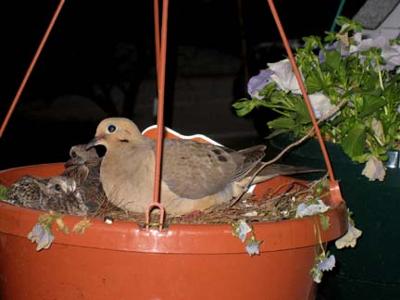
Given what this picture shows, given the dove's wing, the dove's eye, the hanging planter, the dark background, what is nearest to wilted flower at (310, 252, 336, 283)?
the hanging planter

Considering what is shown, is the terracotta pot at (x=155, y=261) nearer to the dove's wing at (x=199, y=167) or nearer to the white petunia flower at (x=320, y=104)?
the dove's wing at (x=199, y=167)

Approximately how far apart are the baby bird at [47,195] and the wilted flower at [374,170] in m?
0.59

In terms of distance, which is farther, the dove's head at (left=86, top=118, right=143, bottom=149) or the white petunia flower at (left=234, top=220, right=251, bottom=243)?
the dove's head at (left=86, top=118, right=143, bottom=149)

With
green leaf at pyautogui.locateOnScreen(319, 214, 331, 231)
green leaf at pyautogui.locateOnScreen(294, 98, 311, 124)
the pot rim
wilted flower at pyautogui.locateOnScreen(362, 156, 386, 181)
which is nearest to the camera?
the pot rim

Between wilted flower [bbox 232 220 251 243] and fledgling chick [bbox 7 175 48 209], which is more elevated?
wilted flower [bbox 232 220 251 243]

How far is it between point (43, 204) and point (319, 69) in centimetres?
73

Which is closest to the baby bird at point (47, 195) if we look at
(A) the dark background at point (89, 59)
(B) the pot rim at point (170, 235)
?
(B) the pot rim at point (170, 235)

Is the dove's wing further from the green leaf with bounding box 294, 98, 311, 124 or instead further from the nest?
the green leaf with bounding box 294, 98, 311, 124

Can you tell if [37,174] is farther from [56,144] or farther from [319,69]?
[56,144]

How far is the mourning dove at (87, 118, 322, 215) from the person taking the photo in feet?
4.60

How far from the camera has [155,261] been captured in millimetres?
1122

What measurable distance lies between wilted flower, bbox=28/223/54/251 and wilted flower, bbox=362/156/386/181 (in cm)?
75

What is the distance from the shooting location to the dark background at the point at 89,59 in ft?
15.7

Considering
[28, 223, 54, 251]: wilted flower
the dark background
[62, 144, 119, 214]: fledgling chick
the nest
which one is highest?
[28, 223, 54, 251]: wilted flower
